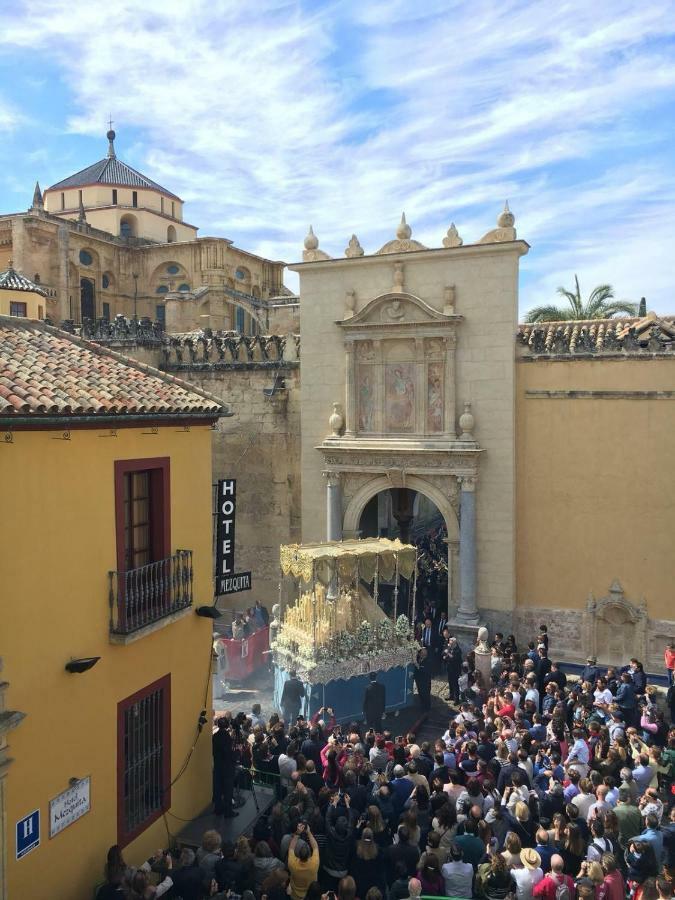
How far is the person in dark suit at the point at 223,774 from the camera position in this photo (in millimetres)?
10891

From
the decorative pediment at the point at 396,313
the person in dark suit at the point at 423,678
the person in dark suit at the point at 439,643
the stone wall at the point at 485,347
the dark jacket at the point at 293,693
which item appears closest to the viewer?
the dark jacket at the point at 293,693

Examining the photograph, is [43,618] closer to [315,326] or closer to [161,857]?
[161,857]

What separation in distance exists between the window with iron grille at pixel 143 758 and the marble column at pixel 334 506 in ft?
31.8

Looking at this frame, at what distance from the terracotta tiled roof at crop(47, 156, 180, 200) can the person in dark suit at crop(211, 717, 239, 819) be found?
39861 millimetres

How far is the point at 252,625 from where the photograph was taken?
64.4 ft

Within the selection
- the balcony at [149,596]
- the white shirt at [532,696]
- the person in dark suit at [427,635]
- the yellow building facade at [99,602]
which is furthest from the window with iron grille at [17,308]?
the white shirt at [532,696]

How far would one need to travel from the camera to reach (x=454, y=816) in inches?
331

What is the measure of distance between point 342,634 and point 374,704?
1.43 meters

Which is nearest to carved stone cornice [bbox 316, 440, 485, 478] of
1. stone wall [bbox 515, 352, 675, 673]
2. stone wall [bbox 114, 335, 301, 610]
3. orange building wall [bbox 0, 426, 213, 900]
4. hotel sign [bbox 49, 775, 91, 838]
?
stone wall [bbox 515, 352, 675, 673]

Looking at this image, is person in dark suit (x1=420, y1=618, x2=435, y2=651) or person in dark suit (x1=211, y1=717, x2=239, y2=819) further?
person in dark suit (x1=420, y1=618, x2=435, y2=651)

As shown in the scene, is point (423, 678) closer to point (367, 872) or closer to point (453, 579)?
point (453, 579)

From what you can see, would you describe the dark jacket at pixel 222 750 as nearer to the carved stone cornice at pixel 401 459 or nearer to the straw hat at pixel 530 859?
the straw hat at pixel 530 859

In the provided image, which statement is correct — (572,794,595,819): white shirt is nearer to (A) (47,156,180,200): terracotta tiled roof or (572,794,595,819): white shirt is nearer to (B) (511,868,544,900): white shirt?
(B) (511,868,544,900): white shirt

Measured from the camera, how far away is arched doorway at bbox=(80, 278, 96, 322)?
39.5m
